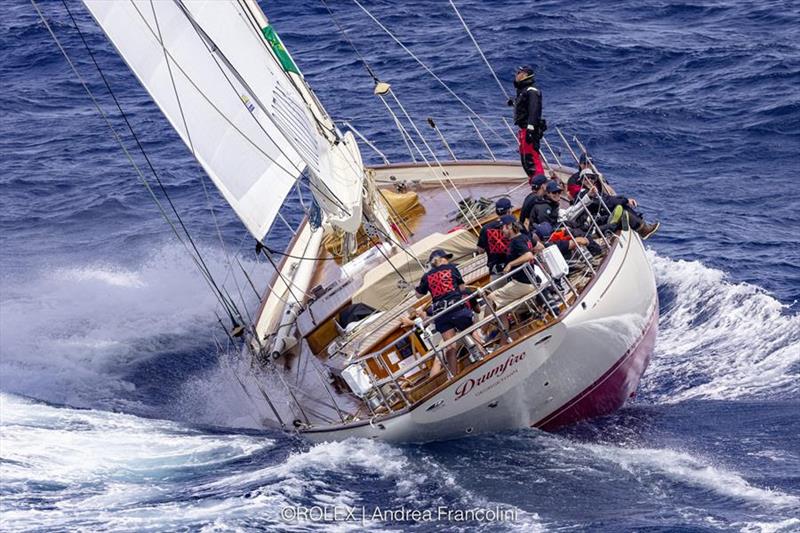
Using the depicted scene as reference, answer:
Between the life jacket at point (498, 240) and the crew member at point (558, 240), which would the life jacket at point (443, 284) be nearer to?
the life jacket at point (498, 240)

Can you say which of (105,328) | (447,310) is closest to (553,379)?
(447,310)

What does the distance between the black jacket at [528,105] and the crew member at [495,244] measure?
10.2 feet

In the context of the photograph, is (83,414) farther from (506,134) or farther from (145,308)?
(506,134)

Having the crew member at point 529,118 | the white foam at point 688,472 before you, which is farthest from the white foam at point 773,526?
the crew member at point 529,118

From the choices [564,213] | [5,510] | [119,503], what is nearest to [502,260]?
[564,213]

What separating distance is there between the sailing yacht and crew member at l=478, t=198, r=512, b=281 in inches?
18.7

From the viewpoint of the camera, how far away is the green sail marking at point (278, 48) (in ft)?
61.4

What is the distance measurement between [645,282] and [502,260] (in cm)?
228

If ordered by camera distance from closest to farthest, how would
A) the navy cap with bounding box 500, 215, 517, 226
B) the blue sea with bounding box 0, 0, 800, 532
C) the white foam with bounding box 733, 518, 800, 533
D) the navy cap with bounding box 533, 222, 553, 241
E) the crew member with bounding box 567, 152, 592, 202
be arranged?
the white foam with bounding box 733, 518, 800, 533
the blue sea with bounding box 0, 0, 800, 532
the navy cap with bounding box 500, 215, 517, 226
the navy cap with bounding box 533, 222, 553, 241
the crew member with bounding box 567, 152, 592, 202

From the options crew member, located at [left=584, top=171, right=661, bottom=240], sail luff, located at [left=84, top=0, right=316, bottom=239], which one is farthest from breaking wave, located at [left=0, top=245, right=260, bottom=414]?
crew member, located at [left=584, top=171, right=661, bottom=240]

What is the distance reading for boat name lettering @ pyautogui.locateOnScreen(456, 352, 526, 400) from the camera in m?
16.4

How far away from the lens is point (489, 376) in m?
16.5

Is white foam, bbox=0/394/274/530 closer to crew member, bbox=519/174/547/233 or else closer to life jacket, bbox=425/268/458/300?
life jacket, bbox=425/268/458/300

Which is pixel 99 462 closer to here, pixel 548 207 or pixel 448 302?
pixel 448 302
